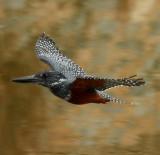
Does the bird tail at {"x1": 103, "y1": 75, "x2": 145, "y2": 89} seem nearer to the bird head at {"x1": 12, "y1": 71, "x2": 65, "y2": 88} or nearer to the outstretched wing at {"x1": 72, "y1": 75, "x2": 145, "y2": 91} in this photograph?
the outstretched wing at {"x1": 72, "y1": 75, "x2": 145, "y2": 91}

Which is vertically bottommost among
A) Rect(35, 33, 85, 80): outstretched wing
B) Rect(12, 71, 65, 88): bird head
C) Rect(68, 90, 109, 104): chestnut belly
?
Rect(68, 90, 109, 104): chestnut belly

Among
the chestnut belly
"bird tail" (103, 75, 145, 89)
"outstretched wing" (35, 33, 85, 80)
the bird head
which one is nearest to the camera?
"bird tail" (103, 75, 145, 89)

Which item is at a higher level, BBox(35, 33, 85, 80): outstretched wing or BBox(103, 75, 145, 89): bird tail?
BBox(35, 33, 85, 80): outstretched wing

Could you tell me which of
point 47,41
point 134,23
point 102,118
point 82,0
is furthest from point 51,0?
point 47,41

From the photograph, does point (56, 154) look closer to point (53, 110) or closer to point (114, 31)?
point (53, 110)

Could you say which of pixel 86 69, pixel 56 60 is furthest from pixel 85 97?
pixel 86 69

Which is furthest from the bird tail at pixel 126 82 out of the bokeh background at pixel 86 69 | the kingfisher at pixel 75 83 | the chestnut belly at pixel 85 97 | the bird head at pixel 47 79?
the bokeh background at pixel 86 69

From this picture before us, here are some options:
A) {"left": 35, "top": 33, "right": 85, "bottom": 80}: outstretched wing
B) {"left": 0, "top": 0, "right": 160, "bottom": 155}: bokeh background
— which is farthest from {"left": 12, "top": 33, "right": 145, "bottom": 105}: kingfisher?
{"left": 0, "top": 0, "right": 160, "bottom": 155}: bokeh background
